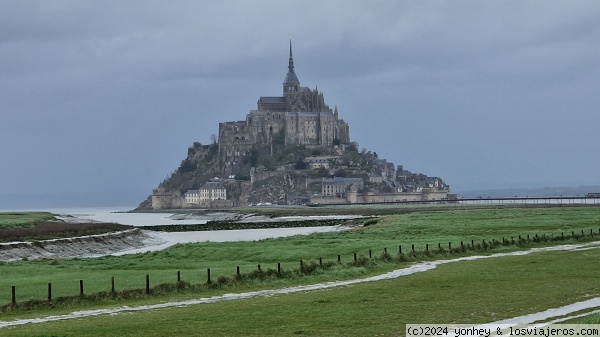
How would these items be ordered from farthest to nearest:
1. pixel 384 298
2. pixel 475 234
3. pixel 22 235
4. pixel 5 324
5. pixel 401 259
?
pixel 22 235, pixel 475 234, pixel 401 259, pixel 384 298, pixel 5 324

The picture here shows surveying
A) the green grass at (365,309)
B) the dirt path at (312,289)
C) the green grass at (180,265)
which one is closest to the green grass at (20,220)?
the green grass at (180,265)

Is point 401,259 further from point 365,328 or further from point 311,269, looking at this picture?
point 365,328

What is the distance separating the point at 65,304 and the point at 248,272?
8.47 metres

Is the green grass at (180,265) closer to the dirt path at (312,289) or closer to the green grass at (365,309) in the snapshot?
the dirt path at (312,289)

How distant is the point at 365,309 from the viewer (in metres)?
22.7

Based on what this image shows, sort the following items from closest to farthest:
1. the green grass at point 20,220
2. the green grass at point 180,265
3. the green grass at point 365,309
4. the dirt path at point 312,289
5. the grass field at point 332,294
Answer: the green grass at point 365,309, the dirt path at point 312,289, the grass field at point 332,294, the green grass at point 180,265, the green grass at point 20,220

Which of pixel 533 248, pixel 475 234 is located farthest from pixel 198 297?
pixel 475 234

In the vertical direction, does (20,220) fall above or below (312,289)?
above

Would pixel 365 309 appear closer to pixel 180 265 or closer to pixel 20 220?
pixel 180 265

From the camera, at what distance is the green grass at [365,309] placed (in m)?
19.8

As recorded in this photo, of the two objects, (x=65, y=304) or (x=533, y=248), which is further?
(x=533, y=248)

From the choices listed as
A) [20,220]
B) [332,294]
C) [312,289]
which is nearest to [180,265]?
[312,289]

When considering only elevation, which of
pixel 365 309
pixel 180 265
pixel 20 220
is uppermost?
pixel 20 220

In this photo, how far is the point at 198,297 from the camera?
2789 centimetres
